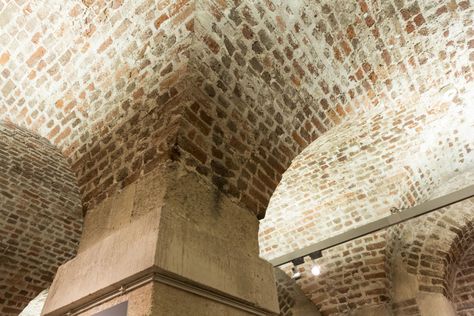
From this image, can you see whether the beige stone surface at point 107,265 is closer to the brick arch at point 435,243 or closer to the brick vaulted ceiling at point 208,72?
the brick vaulted ceiling at point 208,72

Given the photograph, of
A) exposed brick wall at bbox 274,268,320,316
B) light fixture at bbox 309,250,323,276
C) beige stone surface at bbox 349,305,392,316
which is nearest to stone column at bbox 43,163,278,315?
light fixture at bbox 309,250,323,276

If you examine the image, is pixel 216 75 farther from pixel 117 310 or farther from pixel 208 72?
pixel 117 310

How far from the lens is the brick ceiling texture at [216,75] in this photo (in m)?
3.11

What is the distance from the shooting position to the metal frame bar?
4.80 m

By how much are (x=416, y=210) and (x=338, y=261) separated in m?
1.82

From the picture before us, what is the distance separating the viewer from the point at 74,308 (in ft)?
9.13

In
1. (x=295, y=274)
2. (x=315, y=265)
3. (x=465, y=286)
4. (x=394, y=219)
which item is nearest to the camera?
(x=394, y=219)

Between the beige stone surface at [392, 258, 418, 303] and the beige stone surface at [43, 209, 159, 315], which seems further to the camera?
the beige stone surface at [392, 258, 418, 303]

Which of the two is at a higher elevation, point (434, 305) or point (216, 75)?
point (216, 75)

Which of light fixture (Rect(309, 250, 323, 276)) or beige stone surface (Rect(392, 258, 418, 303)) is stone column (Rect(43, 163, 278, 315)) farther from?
beige stone surface (Rect(392, 258, 418, 303))

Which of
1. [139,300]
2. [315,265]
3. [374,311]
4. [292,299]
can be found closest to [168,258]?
[139,300]

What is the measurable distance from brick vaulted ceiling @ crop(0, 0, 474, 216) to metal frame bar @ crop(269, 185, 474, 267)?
67.0 inches

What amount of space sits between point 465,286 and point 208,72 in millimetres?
7255

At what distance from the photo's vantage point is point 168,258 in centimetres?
241
